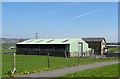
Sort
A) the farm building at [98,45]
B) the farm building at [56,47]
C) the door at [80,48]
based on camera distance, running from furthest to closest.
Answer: the farm building at [98,45]
the door at [80,48]
the farm building at [56,47]

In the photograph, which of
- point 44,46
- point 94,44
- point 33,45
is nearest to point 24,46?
point 33,45

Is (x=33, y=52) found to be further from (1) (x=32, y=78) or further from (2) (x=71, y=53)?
(1) (x=32, y=78)

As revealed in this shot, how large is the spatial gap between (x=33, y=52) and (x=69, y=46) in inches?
383

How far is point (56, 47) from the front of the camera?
134 feet

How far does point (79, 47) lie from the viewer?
139 feet

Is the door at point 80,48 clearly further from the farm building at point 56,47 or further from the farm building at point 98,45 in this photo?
the farm building at point 98,45

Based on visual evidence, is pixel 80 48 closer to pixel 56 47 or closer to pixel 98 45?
pixel 56 47

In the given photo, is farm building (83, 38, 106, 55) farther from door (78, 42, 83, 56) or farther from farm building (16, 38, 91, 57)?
door (78, 42, 83, 56)

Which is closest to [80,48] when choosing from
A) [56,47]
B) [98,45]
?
[56,47]

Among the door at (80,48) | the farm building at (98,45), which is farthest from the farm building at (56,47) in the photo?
the farm building at (98,45)

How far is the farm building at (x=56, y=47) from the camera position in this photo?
39.5 metres

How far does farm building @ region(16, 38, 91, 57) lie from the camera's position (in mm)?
39531

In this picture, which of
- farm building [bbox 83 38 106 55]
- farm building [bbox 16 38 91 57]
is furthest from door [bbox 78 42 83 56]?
farm building [bbox 83 38 106 55]

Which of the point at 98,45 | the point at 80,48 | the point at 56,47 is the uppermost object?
the point at 98,45
